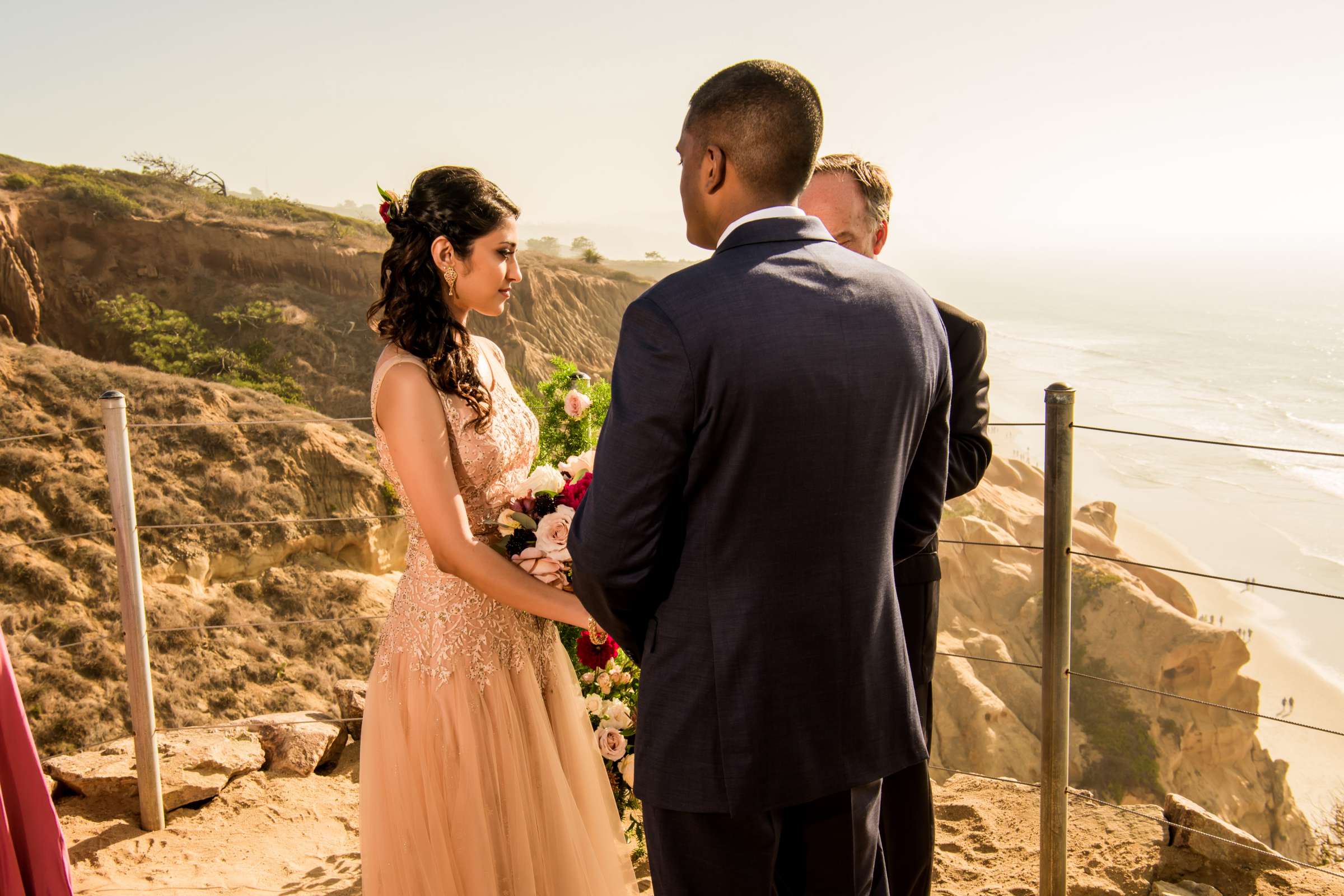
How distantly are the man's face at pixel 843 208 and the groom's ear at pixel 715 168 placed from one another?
117 cm

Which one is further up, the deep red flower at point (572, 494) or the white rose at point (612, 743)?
the deep red flower at point (572, 494)

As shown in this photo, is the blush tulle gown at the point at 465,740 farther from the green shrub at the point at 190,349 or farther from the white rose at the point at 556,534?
the green shrub at the point at 190,349

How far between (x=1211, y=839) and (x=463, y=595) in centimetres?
302

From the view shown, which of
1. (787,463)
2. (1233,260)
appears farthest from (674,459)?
(1233,260)

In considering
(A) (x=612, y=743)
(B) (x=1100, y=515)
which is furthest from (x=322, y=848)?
(B) (x=1100, y=515)

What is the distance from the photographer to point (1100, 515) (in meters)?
23.7

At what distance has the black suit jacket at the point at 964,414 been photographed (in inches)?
103

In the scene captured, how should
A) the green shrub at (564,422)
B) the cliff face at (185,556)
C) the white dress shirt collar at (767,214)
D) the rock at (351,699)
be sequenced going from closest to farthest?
the white dress shirt collar at (767,214)
the green shrub at (564,422)
the rock at (351,699)
the cliff face at (185,556)

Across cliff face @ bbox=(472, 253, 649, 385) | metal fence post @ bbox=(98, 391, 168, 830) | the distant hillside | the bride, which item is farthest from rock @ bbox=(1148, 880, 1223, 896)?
cliff face @ bbox=(472, 253, 649, 385)

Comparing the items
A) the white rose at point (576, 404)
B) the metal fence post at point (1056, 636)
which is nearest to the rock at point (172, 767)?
the white rose at point (576, 404)

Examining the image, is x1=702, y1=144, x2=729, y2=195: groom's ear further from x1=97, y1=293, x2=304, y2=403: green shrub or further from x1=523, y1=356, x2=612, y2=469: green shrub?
x1=97, y1=293, x2=304, y2=403: green shrub

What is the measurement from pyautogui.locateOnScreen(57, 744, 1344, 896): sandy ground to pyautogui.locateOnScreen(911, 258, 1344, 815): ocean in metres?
9.18

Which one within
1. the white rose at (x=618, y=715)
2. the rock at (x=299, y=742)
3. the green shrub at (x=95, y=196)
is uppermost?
the green shrub at (x=95, y=196)

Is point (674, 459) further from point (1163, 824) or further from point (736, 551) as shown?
point (1163, 824)
